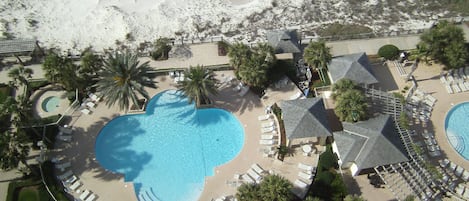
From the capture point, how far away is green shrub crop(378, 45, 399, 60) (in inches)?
1620

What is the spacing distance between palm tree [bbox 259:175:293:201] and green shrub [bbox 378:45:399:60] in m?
20.1

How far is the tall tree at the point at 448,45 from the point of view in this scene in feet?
127

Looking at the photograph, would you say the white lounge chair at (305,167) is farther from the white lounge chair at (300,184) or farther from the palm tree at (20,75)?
the palm tree at (20,75)

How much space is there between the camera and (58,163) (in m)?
33.8

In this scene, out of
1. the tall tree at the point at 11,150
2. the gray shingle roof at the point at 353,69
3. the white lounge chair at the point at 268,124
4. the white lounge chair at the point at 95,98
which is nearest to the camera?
the tall tree at the point at 11,150

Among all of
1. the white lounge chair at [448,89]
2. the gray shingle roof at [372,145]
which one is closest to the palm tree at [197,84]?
the gray shingle roof at [372,145]

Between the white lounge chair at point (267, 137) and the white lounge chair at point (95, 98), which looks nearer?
the white lounge chair at point (267, 137)

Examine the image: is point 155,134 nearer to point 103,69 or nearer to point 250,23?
point 103,69

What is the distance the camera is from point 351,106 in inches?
1357

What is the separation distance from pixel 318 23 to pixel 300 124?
1733 cm

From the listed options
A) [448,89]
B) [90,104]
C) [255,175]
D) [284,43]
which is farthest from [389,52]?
[90,104]

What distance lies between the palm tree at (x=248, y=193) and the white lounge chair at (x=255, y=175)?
3108 millimetres

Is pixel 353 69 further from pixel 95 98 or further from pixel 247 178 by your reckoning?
pixel 95 98

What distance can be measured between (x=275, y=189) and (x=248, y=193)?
6.75 feet
